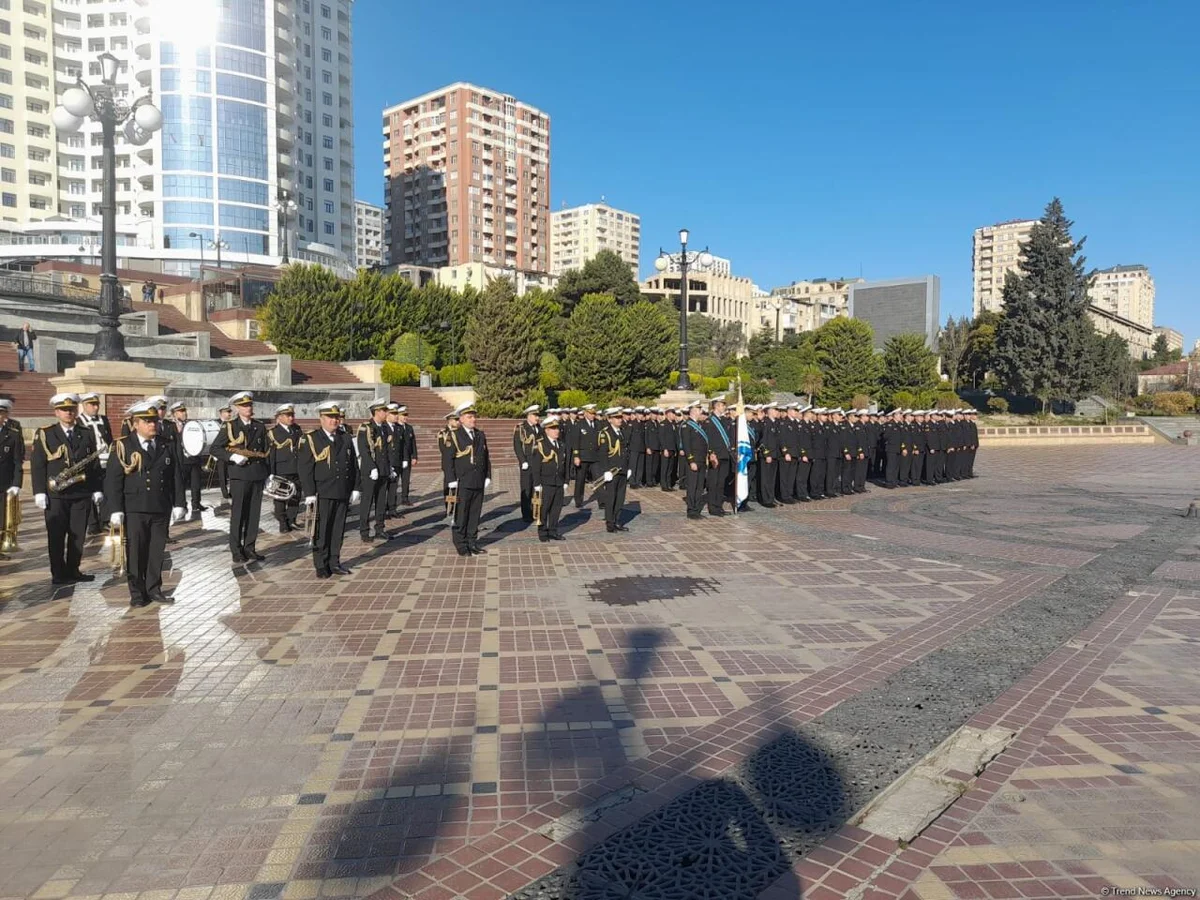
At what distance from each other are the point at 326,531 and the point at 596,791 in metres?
5.84

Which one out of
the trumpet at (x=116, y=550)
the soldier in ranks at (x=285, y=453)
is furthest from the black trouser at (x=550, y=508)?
the trumpet at (x=116, y=550)

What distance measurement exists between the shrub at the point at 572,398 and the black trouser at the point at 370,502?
20306 millimetres

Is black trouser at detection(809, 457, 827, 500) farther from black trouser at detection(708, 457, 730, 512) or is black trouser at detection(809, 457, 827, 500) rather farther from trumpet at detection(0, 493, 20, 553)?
trumpet at detection(0, 493, 20, 553)

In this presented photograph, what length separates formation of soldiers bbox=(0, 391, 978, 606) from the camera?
7898 mm

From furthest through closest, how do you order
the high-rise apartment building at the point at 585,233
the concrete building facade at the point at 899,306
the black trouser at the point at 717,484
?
the high-rise apartment building at the point at 585,233, the concrete building facade at the point at 899,306, the black trouser at the point at 717,484

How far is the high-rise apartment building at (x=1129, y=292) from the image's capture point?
173500mm

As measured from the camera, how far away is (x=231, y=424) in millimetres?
10102

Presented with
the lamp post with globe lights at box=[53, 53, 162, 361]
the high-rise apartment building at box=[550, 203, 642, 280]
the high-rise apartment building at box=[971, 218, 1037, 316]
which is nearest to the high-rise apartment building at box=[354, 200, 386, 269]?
the high-rise apartment building at box=[550, 203, 642, 280]

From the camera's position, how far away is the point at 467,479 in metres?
10.2

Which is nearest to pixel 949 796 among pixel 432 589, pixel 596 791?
pixel 596 791

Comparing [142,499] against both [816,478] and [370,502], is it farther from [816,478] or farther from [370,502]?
[816,478]

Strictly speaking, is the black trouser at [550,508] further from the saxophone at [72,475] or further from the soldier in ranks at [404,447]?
the saxophone at [72,475]

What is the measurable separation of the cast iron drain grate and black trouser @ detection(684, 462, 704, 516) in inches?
181

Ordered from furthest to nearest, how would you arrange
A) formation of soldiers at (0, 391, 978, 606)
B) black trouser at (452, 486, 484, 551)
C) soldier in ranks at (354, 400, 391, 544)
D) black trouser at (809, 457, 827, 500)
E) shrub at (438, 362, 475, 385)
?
shrub at (438, 362, 475, 385), black trouser at (809, 457, 827, 500), soldier in ranks at (354, 400, 391, 544), black trouser at (452, 486, 484, 551), formation of soldiers at (0, 391, 978, 606)
